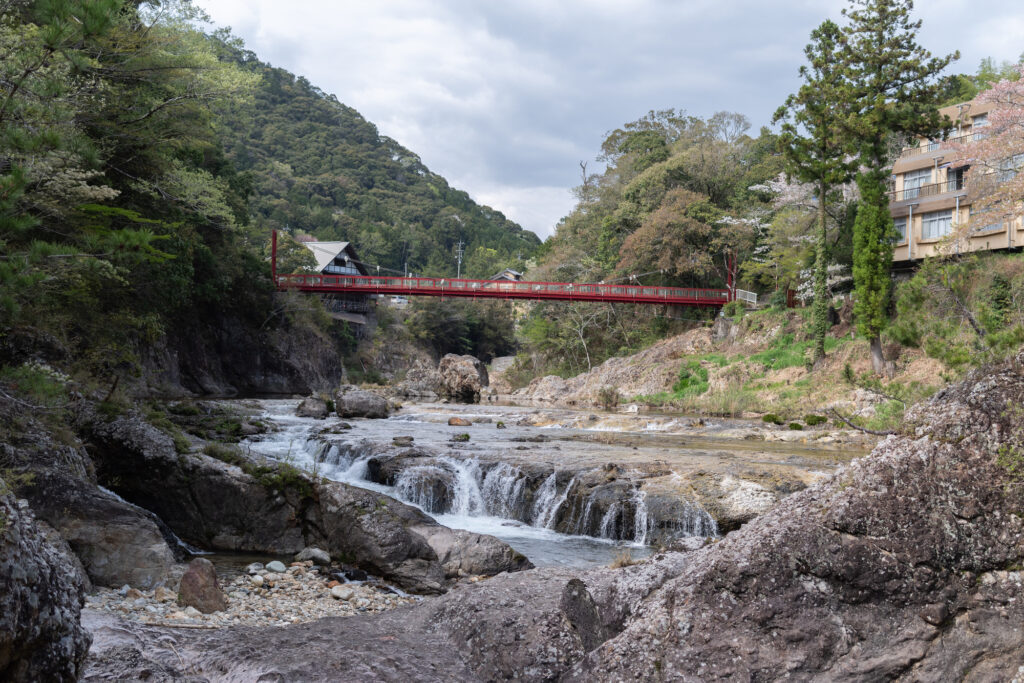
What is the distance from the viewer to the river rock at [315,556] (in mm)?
7020

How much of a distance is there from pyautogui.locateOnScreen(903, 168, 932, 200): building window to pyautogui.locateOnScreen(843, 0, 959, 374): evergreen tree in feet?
17.7

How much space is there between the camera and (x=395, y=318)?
181ft

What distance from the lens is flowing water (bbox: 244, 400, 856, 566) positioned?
29.0 feet

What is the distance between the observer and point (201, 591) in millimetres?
5504

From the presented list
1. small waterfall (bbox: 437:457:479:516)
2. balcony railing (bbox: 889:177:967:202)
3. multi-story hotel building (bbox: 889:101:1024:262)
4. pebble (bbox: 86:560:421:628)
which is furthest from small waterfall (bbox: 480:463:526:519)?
balcony railing (bbox: 889:177:967:202)

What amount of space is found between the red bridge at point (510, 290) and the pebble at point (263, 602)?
2961 centimetres

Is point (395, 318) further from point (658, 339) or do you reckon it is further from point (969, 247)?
point (969, 247)

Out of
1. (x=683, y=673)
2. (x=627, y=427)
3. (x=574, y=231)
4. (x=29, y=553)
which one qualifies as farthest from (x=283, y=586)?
(x=574, y=231)

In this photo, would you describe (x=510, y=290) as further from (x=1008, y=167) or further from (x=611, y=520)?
(x=611, y=520)

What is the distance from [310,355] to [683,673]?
3765cm

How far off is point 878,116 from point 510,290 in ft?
65.9

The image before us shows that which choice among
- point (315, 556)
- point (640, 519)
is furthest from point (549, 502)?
point (315, 556)

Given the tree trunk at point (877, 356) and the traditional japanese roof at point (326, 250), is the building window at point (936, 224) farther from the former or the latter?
the traditional japanese roof at point (326, 250)

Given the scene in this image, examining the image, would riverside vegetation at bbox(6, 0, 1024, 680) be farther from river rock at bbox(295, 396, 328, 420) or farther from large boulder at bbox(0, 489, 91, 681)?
river rock at bbox(295, 396, 328, 420)
